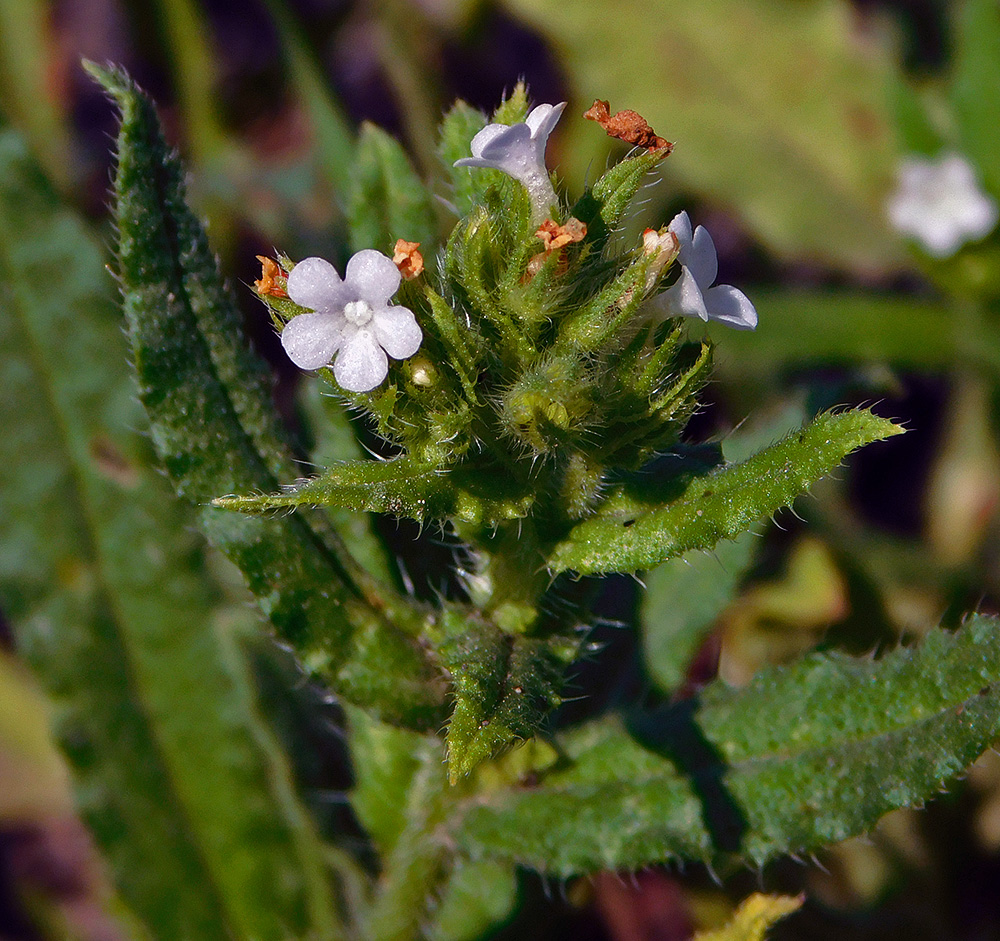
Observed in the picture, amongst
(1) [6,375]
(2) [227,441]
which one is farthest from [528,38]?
(2) [227,441]

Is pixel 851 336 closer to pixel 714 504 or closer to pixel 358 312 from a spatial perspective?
pixel 714 504

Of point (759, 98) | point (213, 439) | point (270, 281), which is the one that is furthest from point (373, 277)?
point (759, 98)

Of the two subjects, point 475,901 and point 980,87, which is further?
point 980,87

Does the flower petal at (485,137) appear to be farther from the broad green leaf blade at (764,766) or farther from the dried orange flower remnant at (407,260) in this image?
the broad green leaf blade at (764,766)

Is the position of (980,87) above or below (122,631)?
above

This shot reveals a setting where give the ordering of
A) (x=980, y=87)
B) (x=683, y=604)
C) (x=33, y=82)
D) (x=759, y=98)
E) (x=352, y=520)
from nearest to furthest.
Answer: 1. (x=352, y=520)
2. (x=683, y=604)
3. (x=980, y=87)
4. (x=33, y=82)
5. (x=759, y=98)

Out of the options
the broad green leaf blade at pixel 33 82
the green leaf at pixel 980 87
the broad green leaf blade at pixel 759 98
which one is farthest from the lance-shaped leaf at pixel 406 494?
the broad green leaf blade at pixel 33 82

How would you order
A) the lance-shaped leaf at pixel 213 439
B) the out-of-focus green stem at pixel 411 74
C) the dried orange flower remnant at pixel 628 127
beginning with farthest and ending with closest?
1. the out-of-focus green stem at pixel 411 74
2. the lance-shaped leaf at pixel 213 439
3. the dried orange flower remnant at pixel 628 127

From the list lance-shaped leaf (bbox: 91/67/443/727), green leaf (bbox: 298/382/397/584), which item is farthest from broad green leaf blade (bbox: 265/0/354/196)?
lance-shaped leaf (bbox: 91/67/443/727)
